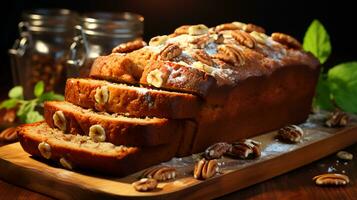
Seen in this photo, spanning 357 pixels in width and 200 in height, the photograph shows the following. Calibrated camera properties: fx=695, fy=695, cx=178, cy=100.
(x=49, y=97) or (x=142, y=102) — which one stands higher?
(x=142, y=102)

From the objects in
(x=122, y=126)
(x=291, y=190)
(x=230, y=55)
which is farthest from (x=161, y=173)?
(x=230, y=55)

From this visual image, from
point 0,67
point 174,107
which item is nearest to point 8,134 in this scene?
point 174,107

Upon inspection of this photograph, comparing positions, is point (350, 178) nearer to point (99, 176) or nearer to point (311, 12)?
point (99, 176)

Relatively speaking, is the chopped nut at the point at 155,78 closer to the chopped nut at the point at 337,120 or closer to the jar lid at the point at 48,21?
the chopped nut at the point at 337,120

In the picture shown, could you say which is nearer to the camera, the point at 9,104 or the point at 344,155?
the point at 344,155

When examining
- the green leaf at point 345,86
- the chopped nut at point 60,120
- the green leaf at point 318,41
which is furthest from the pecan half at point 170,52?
the green leaf at point 318,41

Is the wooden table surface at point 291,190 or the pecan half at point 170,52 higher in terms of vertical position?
the pecan half at point 170,52

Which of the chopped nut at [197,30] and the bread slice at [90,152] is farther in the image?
the chopped nut at [197,30]

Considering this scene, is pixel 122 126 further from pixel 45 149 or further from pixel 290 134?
pixel 290 134
